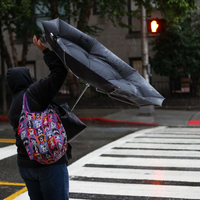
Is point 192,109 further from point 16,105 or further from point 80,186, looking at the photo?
point 16,105

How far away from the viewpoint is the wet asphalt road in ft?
17.8

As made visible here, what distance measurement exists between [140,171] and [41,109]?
12.0 ft

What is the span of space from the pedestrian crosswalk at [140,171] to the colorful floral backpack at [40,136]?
2206 millimetres

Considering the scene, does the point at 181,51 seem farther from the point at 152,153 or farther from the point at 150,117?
the point at 152,153

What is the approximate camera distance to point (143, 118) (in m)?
13.5

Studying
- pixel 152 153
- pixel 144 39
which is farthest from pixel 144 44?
pixel 152 153

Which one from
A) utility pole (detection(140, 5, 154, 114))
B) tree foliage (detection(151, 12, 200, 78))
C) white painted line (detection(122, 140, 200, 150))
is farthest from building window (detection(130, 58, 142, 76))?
white painted line (detection(122, 140, 200, 150))

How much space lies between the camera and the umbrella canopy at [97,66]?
266 centimetres

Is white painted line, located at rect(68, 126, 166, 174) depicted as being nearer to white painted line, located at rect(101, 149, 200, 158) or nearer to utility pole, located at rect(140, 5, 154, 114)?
white painted line, located at rect(101, 149, 200, 158)

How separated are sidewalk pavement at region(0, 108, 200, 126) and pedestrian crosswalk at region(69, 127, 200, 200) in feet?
11.2

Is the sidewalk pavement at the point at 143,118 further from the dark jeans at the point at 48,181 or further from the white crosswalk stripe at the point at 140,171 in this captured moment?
the dark jeans at the point at 48,181

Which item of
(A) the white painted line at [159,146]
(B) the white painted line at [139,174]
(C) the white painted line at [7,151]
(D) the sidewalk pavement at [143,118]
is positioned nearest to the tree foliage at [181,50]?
(D) the sidewalk pavement at [143,118]

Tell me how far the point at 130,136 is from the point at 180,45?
9524 mm

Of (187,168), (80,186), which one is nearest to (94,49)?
(80,186)
